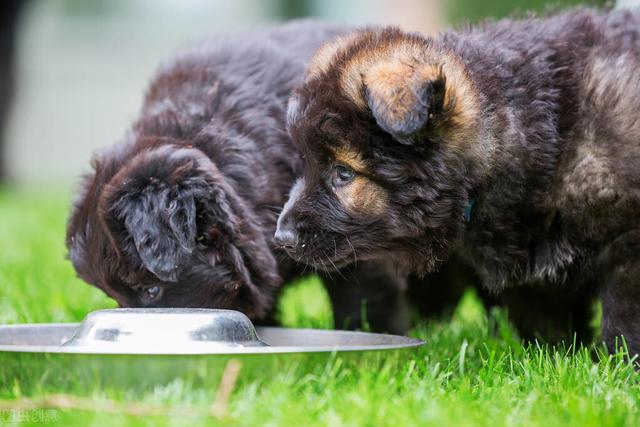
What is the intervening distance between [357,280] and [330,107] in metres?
0.92

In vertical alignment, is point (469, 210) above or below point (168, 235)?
above

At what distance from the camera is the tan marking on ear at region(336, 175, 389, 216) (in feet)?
9.21

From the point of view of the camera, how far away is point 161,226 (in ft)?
9.85

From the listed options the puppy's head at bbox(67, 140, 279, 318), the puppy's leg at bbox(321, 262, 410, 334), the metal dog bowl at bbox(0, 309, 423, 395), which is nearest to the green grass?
the metal dog bowl at bbox(0, 309, 423, 395)

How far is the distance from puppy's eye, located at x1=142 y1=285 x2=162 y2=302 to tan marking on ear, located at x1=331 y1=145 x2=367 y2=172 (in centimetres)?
83

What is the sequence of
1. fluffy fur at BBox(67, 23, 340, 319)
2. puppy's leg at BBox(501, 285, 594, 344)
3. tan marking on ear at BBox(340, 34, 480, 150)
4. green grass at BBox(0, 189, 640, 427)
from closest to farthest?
1. green grass at BBox(0, 189, 640, 427)
2. tan marking on ear at BBox(340, 34, 480, 150)
3. fluffy fur at BBox(67, 23, 340, 319)
4. puppy's leg at BBox(501, 285, 594, 344)

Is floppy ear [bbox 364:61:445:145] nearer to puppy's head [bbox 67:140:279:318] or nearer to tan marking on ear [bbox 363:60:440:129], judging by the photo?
tan marking on ear [bbox 363:60:440:129]

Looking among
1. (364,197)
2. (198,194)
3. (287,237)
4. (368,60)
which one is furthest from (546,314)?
(198,194)

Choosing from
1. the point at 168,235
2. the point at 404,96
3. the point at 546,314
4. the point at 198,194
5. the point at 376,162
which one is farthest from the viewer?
the point at 546,314

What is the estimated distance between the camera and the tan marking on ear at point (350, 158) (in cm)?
278

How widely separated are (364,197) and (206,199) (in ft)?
2.07

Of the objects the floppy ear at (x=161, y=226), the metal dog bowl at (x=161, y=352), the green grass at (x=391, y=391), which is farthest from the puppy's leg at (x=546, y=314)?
the floppy ear at (x=161, y=226)

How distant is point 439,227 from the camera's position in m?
2.90

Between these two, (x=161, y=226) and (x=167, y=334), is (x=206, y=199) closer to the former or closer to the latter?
(x=161, y=226)
